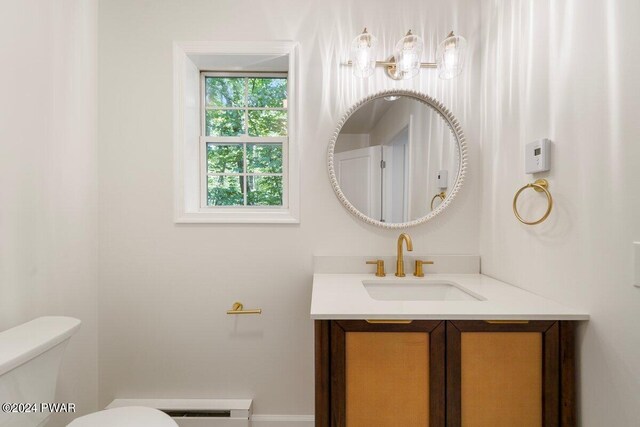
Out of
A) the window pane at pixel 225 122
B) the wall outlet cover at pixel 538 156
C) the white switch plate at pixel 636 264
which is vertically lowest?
the white switch plate at pixel 636 264

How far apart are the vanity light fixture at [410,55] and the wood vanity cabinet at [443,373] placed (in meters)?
1.16

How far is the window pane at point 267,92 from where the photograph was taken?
1.88 meters

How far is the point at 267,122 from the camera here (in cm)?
189

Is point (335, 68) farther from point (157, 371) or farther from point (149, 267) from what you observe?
point (157, 371)

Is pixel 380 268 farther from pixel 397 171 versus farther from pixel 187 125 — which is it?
pixel 187 125

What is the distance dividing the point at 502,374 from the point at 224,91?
193cm

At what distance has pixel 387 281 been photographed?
4.92ft

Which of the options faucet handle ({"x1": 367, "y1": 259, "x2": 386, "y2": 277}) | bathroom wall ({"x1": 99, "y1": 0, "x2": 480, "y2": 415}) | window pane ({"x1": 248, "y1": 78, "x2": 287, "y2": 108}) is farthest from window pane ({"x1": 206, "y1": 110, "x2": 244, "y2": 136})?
faucet handle ({"x1": 367, "y1": 259, "x2": 386, "y2": 277})

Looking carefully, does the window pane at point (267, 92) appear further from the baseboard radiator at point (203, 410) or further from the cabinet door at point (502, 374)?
the baseboard radiator at point (203, 410)

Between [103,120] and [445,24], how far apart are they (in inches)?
73.9

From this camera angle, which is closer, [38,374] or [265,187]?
[38,374]

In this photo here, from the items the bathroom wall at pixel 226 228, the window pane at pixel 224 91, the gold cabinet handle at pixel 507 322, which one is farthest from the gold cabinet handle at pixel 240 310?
the window pane at pixel 224 91

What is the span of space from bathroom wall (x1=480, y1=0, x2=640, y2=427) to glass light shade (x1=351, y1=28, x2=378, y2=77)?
61 cm

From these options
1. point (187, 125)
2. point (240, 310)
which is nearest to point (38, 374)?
point (240, 310)
